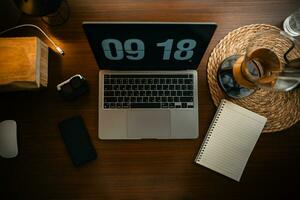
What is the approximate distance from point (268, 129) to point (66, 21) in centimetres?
65

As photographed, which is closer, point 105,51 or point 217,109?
point 105,51

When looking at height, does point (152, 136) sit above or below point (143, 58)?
below

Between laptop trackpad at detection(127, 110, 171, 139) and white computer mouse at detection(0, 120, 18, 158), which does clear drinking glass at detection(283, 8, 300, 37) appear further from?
white computer mouse at detection(0, 120, 18, 158)

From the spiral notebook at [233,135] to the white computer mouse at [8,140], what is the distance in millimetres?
500

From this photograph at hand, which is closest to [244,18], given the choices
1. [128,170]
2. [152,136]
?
[152,136]

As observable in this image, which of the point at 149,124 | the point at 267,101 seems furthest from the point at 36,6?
the point at 267,101

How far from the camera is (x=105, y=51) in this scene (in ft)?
2.48

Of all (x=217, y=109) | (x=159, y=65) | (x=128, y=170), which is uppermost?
(x=159, y=65)

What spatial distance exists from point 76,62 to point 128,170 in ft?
1.11

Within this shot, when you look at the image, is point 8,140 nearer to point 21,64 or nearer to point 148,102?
point 21,64

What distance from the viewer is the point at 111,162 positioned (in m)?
0.87

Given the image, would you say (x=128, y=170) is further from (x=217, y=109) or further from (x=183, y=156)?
(x=217, y=109)

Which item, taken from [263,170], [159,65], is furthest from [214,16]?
[263,170]

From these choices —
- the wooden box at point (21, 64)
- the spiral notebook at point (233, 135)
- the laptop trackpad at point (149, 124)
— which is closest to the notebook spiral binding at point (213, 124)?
the spiral notebook at point (233, 135)
